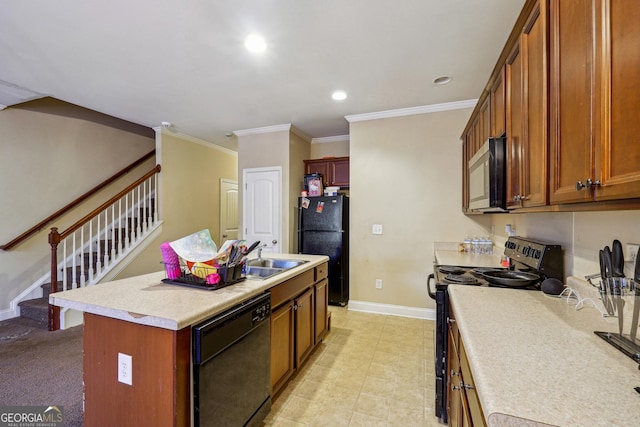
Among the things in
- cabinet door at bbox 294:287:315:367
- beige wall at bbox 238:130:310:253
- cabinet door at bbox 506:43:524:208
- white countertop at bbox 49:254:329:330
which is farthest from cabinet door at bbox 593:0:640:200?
beige wall at bbox 238:130:310:253

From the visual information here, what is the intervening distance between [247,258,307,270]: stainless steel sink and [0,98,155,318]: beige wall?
3.12m

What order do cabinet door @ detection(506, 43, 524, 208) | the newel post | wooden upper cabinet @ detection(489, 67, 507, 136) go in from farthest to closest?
1. the newel post
2. wooden upper cabinet @ detection(489, 67, 507, 136)
3. cabinet door @ detection(506, 43, 524, 208)

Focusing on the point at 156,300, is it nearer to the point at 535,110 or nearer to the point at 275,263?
the point at 275,263

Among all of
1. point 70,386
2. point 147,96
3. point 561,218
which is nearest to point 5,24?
point 147,96

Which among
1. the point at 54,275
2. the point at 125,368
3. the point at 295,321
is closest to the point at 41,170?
the point at 54,275

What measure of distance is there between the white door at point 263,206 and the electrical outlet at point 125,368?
3.04 m

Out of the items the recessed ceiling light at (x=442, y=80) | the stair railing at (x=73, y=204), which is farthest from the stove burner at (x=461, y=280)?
the stair railing at (x=73, y=204)

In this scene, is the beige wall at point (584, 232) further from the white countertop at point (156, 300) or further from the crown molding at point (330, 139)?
the crown molding at point (330, 139)

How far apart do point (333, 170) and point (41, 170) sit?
3856 mm

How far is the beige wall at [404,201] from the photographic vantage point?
3.40 m

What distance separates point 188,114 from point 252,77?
151 centimetres

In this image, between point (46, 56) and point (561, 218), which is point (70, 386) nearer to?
point (46, 56)

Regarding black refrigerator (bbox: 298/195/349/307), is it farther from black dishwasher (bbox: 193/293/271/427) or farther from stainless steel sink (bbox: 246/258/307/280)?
black dishwasher (bbox: 193/293/271/427)

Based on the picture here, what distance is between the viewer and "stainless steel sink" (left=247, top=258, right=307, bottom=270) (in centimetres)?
239
